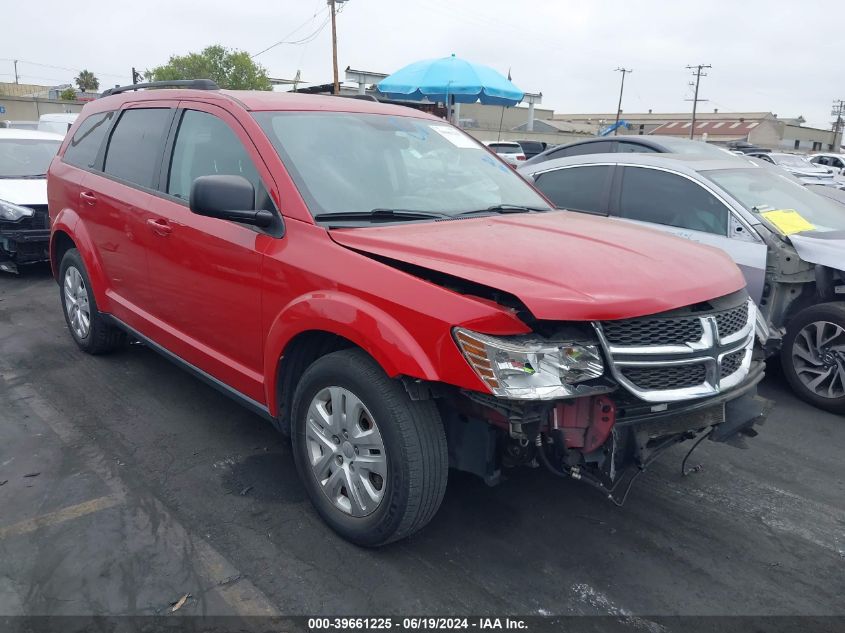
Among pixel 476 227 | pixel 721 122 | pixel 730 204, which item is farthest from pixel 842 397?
pixel 721 122

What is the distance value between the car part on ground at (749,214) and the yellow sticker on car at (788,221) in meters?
0.01

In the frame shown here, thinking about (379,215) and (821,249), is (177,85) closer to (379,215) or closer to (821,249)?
(379,215)

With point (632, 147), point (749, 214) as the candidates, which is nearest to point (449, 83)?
point (632, 147)

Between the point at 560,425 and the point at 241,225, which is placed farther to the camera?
the point at 241,225

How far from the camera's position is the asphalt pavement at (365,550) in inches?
106

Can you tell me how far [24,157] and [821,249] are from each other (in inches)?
366

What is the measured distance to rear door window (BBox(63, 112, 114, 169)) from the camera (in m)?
4.89

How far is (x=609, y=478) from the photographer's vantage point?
2.64m

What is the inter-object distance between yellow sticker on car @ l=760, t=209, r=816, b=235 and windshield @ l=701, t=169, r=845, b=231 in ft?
0.13

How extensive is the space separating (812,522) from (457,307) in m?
2.25

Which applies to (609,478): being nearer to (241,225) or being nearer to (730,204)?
(241,225)

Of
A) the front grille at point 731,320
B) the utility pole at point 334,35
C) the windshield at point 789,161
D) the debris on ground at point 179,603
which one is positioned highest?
the utility pole at point 334,35

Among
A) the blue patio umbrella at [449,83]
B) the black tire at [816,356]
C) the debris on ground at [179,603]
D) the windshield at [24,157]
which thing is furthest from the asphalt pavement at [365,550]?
the blue patio umbrella at [449,83]

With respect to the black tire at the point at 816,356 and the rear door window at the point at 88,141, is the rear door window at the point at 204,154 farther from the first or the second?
the black tire at the point at 816,356
